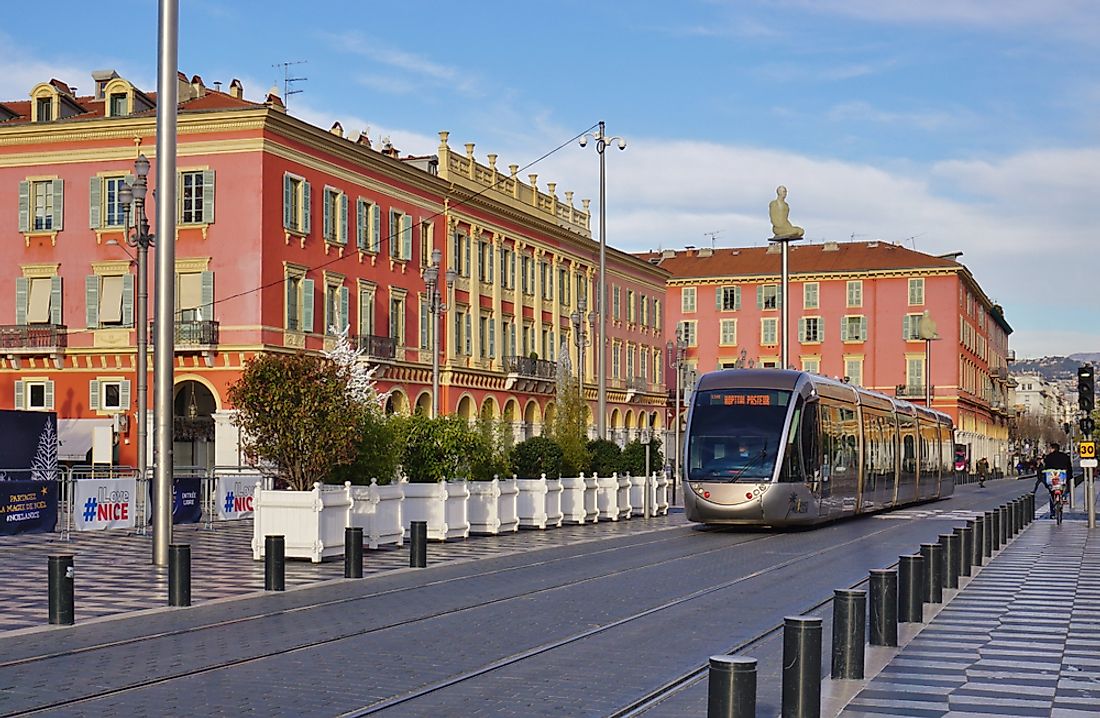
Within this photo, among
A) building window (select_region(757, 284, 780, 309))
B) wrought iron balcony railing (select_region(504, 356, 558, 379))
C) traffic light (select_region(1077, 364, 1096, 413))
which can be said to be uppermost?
building window (select_region(757, 284, 780, 309))

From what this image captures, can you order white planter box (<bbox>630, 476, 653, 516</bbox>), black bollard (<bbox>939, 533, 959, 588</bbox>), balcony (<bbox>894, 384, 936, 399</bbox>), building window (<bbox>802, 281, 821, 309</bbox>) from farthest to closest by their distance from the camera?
building window (<bbox>802, 281, 821, 309</bbox>), balcony (<bbox>894, 384, 936, 399</bbox>), white planter box (<bbox>630, 476, 653, 516</bbox>), black bollard (<bbox>939, 533, 959, 588</bbox>)

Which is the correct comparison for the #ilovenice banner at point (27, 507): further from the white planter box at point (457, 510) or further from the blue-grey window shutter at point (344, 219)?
the blue-grey window shutter at point (344, 219)

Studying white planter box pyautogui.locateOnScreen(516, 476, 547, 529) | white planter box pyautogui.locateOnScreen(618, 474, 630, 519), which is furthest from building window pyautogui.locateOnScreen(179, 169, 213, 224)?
white planter box pyautogui.locateOnScreen(516, 476, 547, 529)

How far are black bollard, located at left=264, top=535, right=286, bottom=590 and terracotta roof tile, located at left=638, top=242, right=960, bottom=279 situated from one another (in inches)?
3685

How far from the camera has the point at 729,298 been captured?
372 ft

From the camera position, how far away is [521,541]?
98.4 ft

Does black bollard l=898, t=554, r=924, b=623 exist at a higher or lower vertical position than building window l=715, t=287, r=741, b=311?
lower

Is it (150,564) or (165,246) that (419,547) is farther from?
(165,246)

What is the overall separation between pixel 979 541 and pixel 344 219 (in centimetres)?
3578

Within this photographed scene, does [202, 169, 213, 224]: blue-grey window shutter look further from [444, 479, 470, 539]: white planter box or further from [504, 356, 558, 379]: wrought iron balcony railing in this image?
[444, 479, 470, 539]: white planter box

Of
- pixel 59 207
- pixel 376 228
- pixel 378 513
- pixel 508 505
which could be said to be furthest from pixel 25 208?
pixel 378 513

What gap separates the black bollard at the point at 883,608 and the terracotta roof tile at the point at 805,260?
318ft

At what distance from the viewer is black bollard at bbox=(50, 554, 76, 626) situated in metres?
15.2

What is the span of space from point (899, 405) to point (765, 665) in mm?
35540
